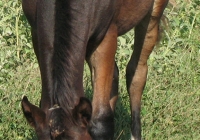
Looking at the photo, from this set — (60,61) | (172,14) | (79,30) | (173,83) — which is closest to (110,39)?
(79,30)

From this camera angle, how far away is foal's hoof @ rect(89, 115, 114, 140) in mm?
5453

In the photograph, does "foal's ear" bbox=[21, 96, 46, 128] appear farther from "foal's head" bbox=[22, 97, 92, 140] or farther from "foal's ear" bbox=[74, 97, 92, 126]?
"foal's ear" bbox=[74, 97, 92, 126]

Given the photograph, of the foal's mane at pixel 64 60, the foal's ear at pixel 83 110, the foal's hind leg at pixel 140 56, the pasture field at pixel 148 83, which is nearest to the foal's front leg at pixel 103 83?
the foal's mane at pixel 64 60

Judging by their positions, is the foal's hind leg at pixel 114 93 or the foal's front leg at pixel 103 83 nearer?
the foal's front leg at pixel 103 83

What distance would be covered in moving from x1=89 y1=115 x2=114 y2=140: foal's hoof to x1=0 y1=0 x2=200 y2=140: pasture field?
96 centimetres

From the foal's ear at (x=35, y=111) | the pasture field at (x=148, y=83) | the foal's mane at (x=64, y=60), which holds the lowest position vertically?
the pasture field at (x=148, y=83)

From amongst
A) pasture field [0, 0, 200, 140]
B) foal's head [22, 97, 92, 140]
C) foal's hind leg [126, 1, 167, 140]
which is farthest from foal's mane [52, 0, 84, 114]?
foal's hind leg [126, 1, 167, 140]

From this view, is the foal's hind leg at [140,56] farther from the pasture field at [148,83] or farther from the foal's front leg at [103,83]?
the foal's front leg at [103,83]

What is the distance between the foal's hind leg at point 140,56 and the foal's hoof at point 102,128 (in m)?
1.31

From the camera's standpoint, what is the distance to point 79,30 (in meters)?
5.00

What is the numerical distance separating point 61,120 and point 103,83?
1.20 metres

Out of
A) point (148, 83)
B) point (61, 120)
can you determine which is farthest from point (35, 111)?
point (148, 83)

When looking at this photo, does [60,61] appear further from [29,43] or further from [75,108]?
[29,43]

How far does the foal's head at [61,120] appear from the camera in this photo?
4.45 m
